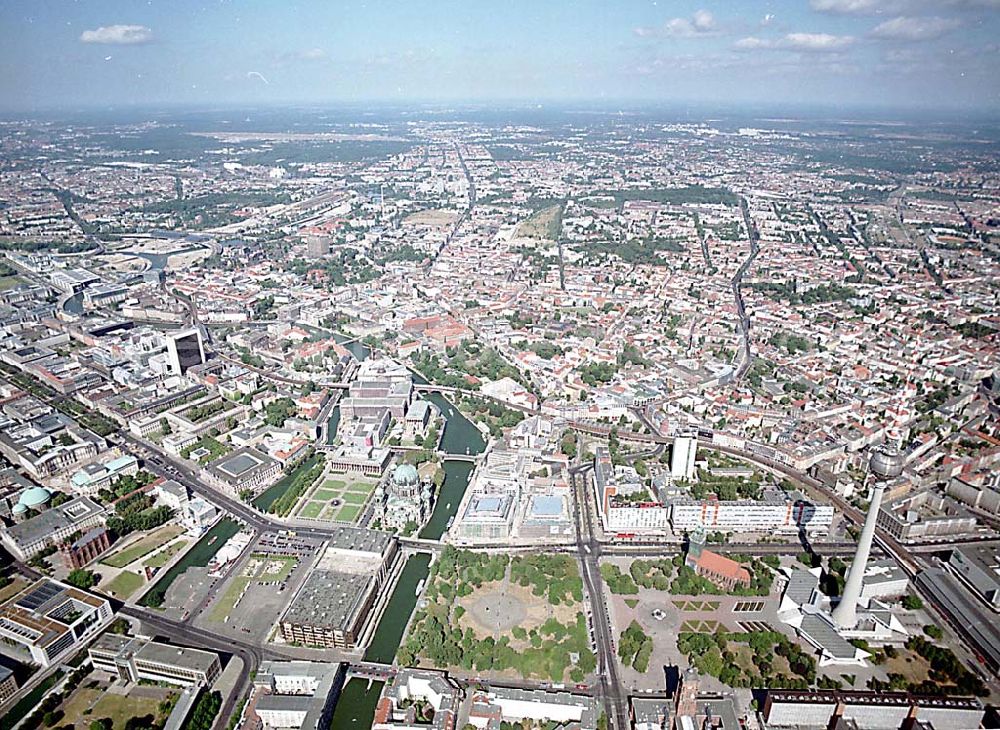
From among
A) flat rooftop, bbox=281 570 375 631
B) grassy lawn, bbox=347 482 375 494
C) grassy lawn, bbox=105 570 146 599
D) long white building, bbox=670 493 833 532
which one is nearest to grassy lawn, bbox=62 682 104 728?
grassy lawn, bbox=105 570 146 599

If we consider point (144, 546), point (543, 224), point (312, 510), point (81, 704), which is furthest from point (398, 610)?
point (543, 224)

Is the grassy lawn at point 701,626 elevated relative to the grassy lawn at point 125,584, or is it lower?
elevated

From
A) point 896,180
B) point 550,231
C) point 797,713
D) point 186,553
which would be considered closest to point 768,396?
point 797,713

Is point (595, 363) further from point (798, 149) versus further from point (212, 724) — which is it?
point (798, 149)

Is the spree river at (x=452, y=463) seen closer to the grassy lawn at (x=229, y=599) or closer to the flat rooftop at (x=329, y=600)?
the flat rooftop at (x=329, y=600)

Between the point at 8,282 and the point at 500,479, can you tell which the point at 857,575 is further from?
the point at 8,282

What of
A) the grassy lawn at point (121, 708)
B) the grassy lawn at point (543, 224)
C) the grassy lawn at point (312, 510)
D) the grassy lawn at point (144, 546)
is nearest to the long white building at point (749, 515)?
the grassy lawn at point (312, 510)
